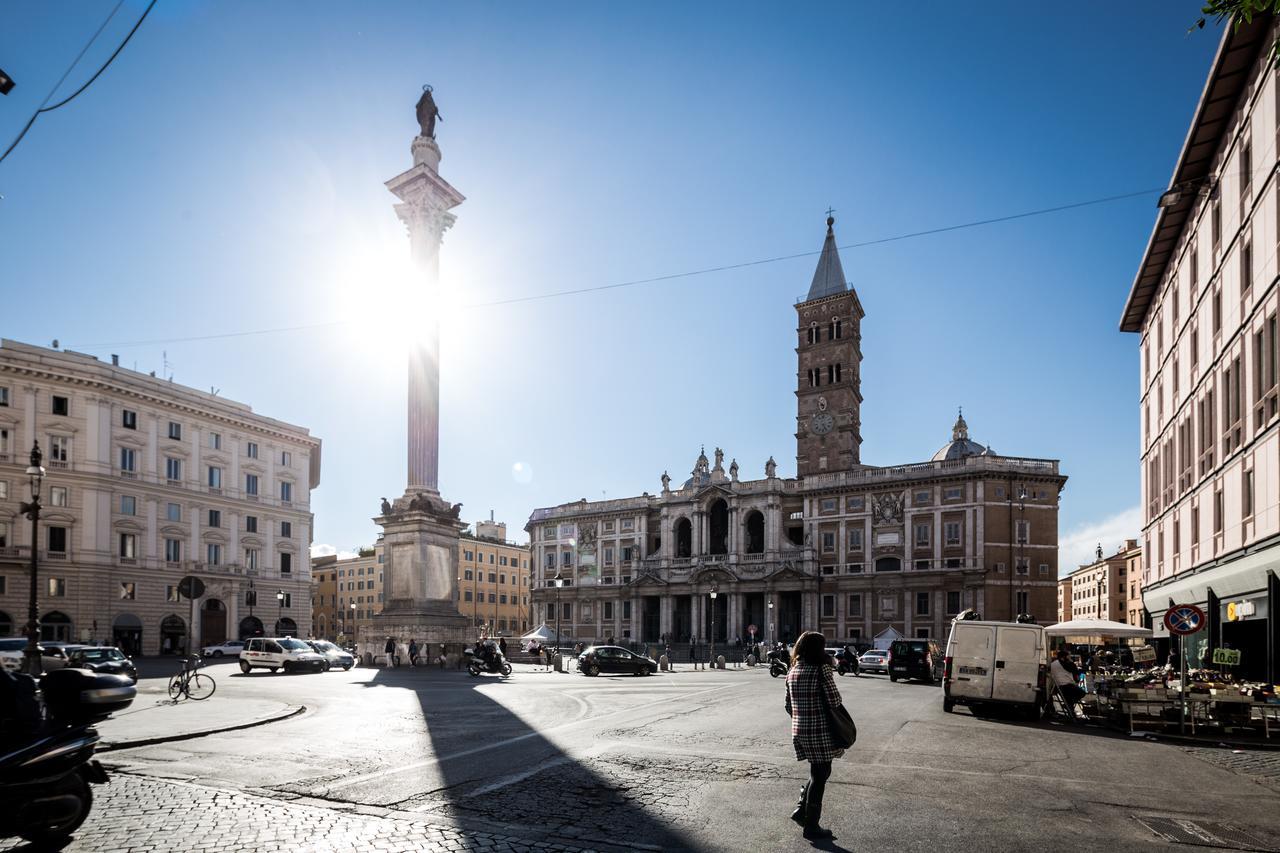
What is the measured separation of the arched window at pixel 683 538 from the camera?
85.5 m

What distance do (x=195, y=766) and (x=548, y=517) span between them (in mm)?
83381

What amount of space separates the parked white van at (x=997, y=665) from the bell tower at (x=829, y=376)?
62211mm

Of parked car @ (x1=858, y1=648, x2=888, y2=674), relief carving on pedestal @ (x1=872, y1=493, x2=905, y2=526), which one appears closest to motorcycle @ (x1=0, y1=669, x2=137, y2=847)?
parked car @ (x1=858, y1=648, x2=888, y2=674)

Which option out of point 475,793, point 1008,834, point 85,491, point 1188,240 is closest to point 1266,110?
point 1188,240

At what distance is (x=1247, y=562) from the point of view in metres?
21.0

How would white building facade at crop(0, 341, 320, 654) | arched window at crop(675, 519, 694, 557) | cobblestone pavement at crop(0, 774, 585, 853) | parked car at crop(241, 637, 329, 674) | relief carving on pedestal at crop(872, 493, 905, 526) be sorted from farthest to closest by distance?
arched window at crop(675, 519, 694, 557) < relief carving on pedestal at crop(872, 493, 905, 526) < white building facade at crop(0, 341, 320, 654) < parked car at crop(241, 637, 329, 674) < cobblestone pavement at crop(0, 774, 585, 853)

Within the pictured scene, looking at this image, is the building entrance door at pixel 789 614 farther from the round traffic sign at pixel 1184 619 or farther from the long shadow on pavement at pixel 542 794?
the long shadow on pavement at pixel 542 794

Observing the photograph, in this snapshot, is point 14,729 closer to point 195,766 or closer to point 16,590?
point 195,766

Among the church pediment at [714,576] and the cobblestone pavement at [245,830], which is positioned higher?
the cobblestone pavement at [245,830]

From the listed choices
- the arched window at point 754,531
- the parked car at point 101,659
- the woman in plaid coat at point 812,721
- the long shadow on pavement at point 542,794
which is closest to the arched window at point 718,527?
the arched window at point 754,531

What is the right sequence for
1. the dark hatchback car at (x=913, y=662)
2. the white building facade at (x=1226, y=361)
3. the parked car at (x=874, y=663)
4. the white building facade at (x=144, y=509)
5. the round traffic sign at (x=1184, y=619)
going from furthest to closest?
1. the white building facade at (x=144, y=509)
2. the parked car at (x=874, y=663)
3. the dark hatchback car at (x=913, y=662)
4. the white building facade at (x=1226, y=361)
5. the round traffic sign at (x=1184, y=619)

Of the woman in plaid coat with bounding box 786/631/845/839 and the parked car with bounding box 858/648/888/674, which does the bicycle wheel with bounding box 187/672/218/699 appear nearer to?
the woman in plaid coat with bounding box 786/631/845/839

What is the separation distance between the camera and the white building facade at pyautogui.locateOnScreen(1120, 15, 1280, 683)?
19844 millimetres

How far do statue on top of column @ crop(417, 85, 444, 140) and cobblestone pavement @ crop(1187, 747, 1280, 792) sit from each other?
36437 mm
